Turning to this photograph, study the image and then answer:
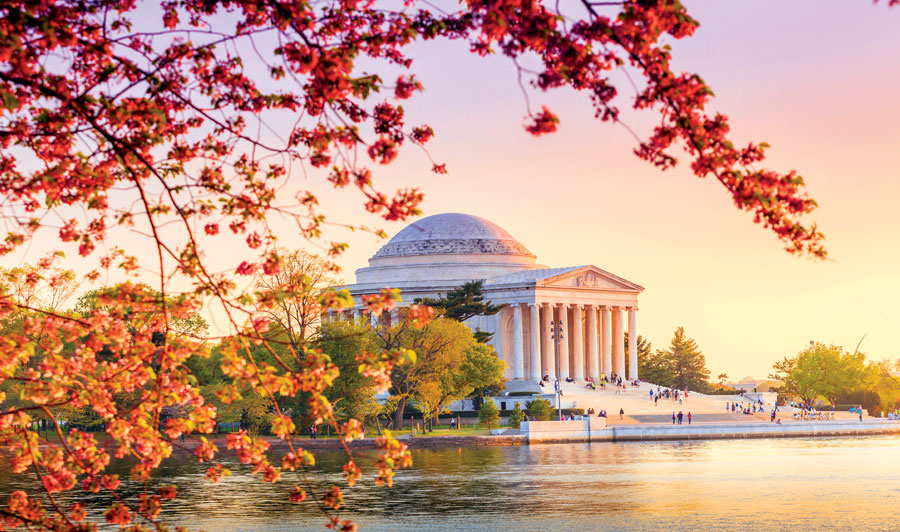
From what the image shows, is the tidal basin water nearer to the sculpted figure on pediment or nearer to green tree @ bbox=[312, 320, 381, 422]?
green tree @ bbox=[312, 320, 381, 422]

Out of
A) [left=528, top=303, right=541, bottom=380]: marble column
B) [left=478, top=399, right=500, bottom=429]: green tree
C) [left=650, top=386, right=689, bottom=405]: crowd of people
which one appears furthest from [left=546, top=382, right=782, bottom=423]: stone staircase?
[left=478, top=399, right=500, bottom=429]: green tree

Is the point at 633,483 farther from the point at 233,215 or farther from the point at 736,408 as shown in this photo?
the point at 736,408

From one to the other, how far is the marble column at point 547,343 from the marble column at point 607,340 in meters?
6.72

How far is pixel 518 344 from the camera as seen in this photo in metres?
139

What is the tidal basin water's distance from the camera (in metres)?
43.3

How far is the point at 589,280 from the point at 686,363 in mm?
39866

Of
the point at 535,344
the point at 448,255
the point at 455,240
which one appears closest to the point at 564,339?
the point at 535,344

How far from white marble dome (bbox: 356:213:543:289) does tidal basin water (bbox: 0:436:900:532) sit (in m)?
71.9

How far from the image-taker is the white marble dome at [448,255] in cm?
14862

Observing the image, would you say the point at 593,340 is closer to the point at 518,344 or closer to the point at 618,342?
the point at 618,342

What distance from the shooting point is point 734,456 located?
75062 millimetres

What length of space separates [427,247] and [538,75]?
141 meters

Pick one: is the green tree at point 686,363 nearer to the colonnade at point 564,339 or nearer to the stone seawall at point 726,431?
the colonnade at point 564,339

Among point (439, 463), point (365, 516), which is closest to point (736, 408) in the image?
point (439, 463)
